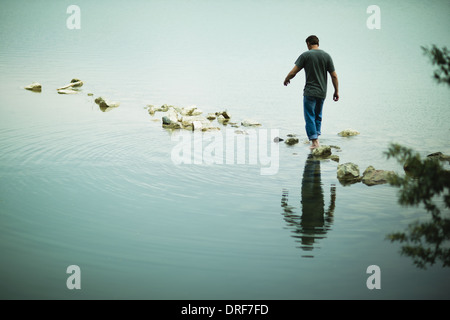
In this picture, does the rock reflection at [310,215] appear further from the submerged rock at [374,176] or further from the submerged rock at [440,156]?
the submerged rock at [440,156]

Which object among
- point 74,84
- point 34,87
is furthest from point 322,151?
point 34,87

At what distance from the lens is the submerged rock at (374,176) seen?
23.7 feet

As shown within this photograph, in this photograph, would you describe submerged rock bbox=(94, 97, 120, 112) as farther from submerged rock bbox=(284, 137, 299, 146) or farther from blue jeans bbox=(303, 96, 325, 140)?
blue jeans bbox=(303, 96, 325, 140)

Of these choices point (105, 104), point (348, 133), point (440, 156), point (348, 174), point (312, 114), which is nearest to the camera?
point (348, 174)

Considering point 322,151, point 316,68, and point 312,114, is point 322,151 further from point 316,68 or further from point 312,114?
point 316,68

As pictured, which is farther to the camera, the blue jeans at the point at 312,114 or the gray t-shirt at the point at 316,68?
the blue jeans at the point at 312,114

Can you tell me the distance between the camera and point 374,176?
736 centimetres

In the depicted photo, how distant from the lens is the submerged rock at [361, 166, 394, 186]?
7238mm

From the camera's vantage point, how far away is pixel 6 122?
422 inches

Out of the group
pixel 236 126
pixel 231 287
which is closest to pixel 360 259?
pixel 231 287

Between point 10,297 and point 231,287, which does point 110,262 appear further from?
point 231,287

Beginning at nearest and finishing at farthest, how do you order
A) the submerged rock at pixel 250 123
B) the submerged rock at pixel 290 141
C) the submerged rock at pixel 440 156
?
1. the submerged rock at pixel 440 156
2. the submerged rock at pixel 290 141
3. the submerged rock at pixel 250 123

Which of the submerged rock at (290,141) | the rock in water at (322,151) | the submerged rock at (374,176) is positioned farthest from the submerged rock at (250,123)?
the submerged rock at (374,176)

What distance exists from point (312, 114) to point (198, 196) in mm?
4111
